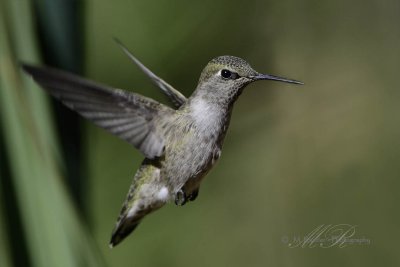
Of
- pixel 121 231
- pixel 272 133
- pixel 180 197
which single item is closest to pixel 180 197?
pixel 180 197

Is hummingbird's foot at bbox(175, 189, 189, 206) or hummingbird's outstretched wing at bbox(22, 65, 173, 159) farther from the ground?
hummingbird's outstretched wing at bbox(22, 65, 173, 159)

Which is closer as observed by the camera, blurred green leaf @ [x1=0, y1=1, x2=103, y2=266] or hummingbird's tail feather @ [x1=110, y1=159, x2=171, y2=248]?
blurred green leaf @ [x1=0, y1=1, x2=103, y2=266]

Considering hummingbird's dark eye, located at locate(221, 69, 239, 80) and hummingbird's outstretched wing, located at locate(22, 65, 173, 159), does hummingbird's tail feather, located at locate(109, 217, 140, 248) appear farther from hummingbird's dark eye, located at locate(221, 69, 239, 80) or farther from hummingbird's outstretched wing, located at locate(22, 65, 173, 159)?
hummingbird's dark eye, located at locate(221, 69, 239, 80)

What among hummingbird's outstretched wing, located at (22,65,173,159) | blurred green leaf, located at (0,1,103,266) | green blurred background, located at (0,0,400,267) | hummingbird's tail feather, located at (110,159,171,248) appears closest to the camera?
hummingbird's outstretched wing, located at (22,65,173,159)

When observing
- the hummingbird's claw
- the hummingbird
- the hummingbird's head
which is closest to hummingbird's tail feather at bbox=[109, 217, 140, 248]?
the hummingbird

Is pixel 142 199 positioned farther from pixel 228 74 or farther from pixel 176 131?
pixel 228 74

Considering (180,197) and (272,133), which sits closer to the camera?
(180,197)

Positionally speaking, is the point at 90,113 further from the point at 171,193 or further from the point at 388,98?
the point at 388,98
